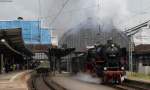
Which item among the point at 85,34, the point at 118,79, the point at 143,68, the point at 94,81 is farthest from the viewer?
the point at 85,34

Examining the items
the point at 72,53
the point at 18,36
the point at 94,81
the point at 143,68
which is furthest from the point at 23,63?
the point at 94,81

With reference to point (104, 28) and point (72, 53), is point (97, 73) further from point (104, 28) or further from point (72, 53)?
point (72, 53)

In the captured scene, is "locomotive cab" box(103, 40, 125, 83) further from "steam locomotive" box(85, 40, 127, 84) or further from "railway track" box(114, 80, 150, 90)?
"railway track" box(114, 80, 150, 90)

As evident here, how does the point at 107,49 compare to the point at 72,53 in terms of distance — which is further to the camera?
the point at 72,53

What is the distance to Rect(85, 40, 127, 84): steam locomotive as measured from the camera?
3653cm

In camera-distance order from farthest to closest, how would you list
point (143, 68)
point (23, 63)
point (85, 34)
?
point (23, 63) → point (85, 34) → point (143, 68)

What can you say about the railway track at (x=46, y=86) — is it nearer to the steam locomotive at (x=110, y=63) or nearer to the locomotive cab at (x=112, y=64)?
the steam locomotive at (x=110, y=63)

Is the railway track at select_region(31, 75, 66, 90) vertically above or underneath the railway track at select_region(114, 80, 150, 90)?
Result: underneath

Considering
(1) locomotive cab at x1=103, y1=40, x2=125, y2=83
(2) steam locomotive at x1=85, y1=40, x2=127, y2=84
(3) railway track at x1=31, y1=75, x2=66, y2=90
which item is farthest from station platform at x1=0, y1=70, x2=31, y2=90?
(1) locomotive cab at x1=103, y1=40, x2=125, y2=83

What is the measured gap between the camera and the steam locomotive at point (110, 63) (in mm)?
36531

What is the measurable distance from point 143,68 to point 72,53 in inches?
458

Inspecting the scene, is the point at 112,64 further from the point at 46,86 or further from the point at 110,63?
the point at 46,86

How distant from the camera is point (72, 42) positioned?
241 feet

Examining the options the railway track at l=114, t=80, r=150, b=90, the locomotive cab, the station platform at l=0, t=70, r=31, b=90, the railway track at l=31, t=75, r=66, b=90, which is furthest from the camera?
the locomotive cab
